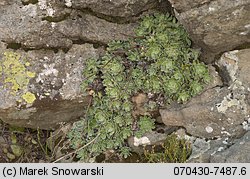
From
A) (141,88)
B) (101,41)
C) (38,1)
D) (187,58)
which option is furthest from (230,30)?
(38,1)

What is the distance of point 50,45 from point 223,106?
6.94 feet

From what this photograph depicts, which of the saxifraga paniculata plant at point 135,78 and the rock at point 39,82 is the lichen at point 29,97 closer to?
the rock at point 39,82

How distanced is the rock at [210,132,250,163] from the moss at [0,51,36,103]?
86.5 inches

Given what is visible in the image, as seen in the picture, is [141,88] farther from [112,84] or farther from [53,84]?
[53,84]

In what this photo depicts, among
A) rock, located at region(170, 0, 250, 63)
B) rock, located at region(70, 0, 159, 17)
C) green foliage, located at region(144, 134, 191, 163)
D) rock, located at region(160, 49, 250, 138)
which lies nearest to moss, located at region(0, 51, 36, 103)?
rock, located at region(70, 0, 159, 17)

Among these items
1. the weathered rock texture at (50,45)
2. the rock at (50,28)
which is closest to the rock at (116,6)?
the weathered rock texture at (50,45)

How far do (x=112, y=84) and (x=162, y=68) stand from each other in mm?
614

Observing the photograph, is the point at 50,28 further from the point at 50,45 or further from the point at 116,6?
the point at 116,6

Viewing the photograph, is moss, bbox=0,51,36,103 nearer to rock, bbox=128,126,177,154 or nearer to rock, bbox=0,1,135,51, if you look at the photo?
rock, bbox=0,1,135,51

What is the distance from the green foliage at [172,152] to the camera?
4562 millimetres

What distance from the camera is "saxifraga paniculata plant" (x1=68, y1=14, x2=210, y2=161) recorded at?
4535 millimetres

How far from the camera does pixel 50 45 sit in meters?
4.71

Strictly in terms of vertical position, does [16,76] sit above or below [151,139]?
above

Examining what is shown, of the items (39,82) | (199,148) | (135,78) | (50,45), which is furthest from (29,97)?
(199,148)
